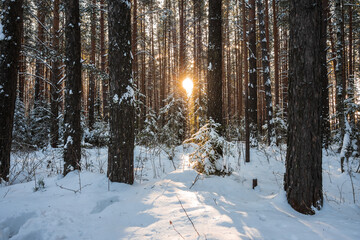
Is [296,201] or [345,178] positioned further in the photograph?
[345,178]

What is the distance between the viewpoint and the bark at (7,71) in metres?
4.39

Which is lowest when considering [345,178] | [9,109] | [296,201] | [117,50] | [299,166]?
[345,178]

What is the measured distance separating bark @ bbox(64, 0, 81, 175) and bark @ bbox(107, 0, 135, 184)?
1491 millimetres

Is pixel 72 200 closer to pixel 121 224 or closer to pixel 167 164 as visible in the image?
pixel 121 224

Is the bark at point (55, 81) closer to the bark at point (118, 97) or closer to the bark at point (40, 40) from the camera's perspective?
the bark at point (40, 40)

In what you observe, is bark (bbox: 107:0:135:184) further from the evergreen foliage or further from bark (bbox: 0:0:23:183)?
bark (bbox: 0:0:23:183)

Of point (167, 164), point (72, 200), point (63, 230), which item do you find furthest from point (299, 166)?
point (167, 164)

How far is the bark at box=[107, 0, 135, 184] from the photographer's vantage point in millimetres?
3768

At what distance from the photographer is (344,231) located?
2.10m

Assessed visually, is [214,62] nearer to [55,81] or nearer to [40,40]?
[40,40]

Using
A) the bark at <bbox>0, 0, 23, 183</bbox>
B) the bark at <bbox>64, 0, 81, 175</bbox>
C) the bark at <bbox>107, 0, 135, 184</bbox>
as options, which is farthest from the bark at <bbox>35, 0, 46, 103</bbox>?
the bark at <bbox>107, 0, 135, 184</bbox>

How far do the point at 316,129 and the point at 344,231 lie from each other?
1.36 meters

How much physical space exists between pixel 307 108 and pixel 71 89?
5.00 m

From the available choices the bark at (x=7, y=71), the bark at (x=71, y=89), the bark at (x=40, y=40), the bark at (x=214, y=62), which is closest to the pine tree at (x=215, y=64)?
the bark at (x=214, y=62)
